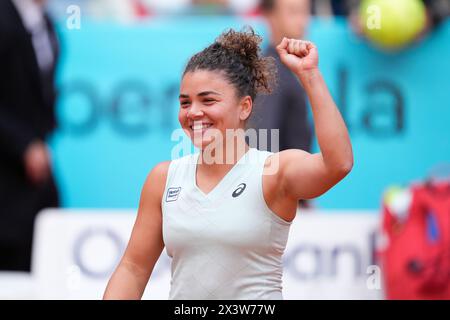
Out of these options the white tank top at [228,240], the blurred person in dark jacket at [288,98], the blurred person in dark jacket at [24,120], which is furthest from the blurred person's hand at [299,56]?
the blurred person in dark jacket at [24,120]

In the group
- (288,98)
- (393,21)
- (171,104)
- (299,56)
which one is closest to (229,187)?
(299,56)

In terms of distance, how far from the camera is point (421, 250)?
679 centimetres

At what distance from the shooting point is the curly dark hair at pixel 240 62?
Result: 147 inches

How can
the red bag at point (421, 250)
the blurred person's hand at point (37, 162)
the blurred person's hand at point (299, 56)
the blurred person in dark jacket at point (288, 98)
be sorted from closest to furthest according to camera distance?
the blurred person's hand at point (299, 56), the red bag at point (421, 250), the blurred person in dark jacket at point (288, 98), the blurred person's hand at point (37, 162)

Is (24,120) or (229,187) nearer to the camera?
(229,187)

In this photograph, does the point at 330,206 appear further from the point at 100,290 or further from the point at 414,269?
the point at 100,290

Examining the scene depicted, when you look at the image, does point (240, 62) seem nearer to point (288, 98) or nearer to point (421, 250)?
point (421, 250)

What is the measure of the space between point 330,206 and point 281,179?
14.1ft

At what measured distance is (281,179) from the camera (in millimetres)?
3541

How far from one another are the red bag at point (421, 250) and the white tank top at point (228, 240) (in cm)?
326

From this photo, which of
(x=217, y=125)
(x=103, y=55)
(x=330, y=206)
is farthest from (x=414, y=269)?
(x=217, y=125)

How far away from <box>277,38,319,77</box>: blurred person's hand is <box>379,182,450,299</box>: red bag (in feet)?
11.7

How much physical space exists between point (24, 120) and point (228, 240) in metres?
4.57

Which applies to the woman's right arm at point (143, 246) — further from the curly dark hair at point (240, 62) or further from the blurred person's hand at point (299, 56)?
the blurred person's hand at point (299, 56)
